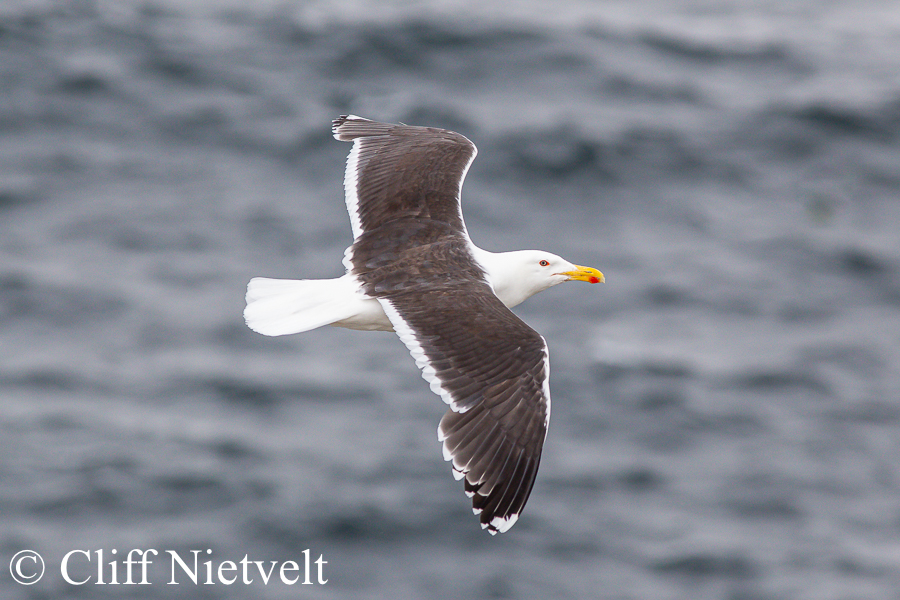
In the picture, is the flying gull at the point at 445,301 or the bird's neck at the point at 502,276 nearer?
the flying gull at the point at 445,301

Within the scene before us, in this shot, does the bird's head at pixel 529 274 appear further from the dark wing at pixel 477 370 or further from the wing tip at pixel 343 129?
the wing tip at pixel 343 129

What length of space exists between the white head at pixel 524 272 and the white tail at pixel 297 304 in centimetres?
101

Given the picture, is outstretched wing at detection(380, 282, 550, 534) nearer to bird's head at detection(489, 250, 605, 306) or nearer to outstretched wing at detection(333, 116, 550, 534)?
outstretched wing at detection(333, 116, 550, 534)

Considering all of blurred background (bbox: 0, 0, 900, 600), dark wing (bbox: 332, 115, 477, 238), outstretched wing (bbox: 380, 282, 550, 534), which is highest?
dark wing (bbox: 332, 115, 477, 238)

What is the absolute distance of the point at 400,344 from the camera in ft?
59.8

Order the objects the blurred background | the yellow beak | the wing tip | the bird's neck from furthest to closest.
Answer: the blurred background → the wing tip → the yellow beak → the bird's neck

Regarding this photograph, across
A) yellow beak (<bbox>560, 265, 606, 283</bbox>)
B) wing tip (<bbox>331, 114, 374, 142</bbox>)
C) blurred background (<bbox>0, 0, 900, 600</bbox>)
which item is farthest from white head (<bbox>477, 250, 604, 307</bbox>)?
blurred background (<bbox>0, 0, 900, 600</bbox>)

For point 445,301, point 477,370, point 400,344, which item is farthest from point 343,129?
point 400,344

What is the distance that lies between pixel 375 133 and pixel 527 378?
3.37 meters

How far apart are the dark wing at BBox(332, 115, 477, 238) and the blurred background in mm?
6876

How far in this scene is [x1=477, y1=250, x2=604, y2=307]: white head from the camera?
28.8 ft

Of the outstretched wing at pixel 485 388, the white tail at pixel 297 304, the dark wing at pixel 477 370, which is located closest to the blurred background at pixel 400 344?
the white tail at pixel 297 304

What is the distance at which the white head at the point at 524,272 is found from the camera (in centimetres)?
877

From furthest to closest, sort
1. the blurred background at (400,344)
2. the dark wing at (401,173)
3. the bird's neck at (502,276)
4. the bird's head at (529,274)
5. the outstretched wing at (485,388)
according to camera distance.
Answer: the blurred background at (400,344)
the dark wing at (401,173)
the bird's head at (529,274)
the bird's neck at (502,276)
the outstretched wing at (485,388)
